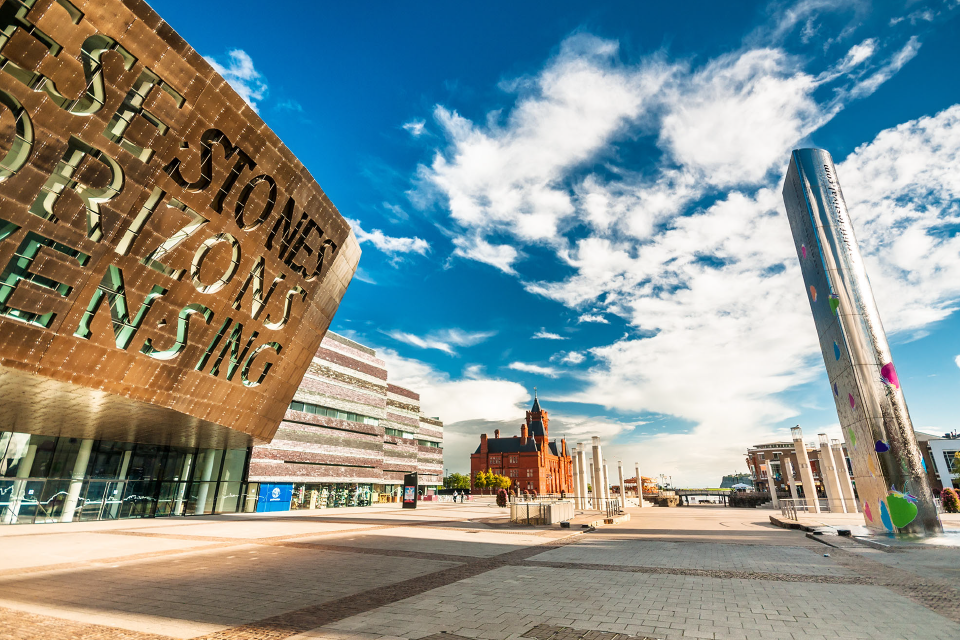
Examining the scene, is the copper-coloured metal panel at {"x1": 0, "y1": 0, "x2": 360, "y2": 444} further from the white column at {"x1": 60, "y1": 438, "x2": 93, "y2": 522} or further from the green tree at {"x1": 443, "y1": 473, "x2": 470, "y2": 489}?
the green tree at {"x1": 443, "y1": 473, "x2": 470, "y2": 489}

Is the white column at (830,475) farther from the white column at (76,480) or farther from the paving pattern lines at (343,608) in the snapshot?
the white column at (76,480)

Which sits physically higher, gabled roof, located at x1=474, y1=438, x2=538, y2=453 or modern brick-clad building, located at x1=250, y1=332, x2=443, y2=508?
gabled roof, located at x1=474, y1=438, x2=538, y2=453

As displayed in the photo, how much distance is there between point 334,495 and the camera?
4656 centimetres

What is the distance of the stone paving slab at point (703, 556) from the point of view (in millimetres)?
13133

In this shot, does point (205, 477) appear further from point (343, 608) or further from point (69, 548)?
point (343, 608)

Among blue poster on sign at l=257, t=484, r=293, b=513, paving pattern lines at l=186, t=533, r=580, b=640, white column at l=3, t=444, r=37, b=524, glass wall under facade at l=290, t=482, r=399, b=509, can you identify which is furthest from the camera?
glass wall under facade at l=290, t=482, r=399, b=509

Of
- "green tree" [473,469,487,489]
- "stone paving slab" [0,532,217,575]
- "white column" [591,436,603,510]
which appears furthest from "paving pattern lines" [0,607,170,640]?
"green tree" [473,469,487,489]

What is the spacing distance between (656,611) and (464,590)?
4.05 meters

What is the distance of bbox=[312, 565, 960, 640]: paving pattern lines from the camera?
7.21 m

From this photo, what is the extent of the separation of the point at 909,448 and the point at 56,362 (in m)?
32.6

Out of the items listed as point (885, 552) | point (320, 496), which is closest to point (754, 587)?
point (885, 552)

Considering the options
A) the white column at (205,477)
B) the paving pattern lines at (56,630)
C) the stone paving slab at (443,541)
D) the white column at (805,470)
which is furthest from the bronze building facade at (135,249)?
the white column at (805,470)

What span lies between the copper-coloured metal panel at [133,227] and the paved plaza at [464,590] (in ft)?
19.5

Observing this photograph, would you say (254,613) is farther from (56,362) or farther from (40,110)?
(40,110)
